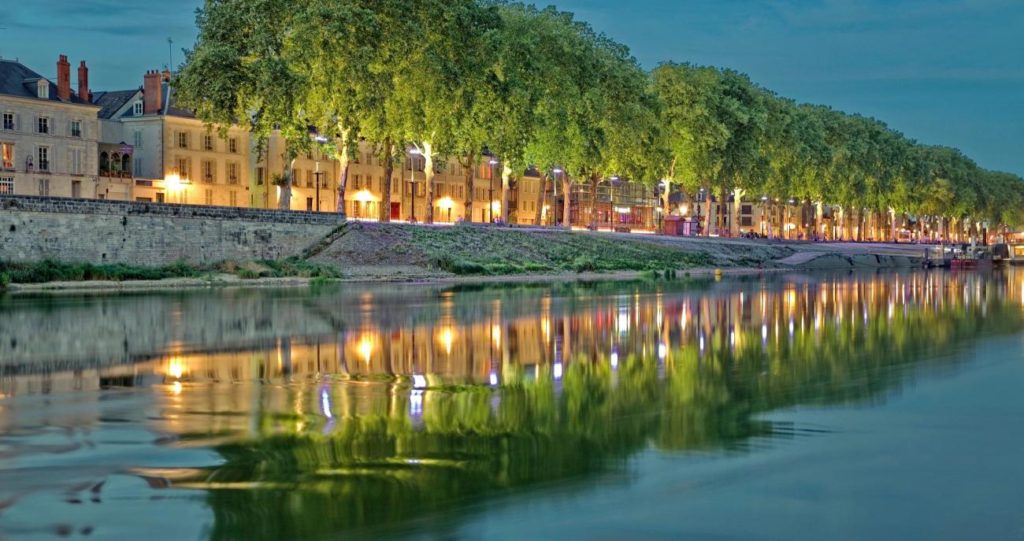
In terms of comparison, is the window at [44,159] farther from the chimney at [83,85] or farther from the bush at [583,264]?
the bush at [583,264]

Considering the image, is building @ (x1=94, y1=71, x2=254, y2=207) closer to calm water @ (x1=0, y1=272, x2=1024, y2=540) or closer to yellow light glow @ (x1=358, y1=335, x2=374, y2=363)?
calm water @ (x1=0, y1=272, x2=1024, y2=540)

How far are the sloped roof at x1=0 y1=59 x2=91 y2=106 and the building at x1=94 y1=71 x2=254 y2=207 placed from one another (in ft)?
27.5

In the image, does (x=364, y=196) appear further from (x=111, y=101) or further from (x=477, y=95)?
(x=477, y=95)

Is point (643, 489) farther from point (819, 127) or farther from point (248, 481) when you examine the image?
point (819, 127)

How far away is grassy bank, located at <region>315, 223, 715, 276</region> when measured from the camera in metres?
77.5

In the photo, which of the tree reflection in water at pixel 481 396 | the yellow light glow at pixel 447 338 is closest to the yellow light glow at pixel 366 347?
the tree reflection in water at pixel 481 396

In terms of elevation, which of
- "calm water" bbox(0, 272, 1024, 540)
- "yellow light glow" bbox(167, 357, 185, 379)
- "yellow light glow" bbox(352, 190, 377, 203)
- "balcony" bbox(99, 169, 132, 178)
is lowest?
"calm water" bbox(0, 272, 1024, 540)

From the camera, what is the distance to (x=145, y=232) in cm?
6619

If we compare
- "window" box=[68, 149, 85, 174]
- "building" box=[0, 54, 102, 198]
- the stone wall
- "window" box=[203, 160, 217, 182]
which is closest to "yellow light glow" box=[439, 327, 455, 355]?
the stone wall

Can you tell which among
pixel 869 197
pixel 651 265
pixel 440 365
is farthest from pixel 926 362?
pixel 869 197

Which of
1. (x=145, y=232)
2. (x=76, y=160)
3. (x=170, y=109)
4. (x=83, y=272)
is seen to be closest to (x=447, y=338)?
(x=83, y=272)

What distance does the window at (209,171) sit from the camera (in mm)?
106875

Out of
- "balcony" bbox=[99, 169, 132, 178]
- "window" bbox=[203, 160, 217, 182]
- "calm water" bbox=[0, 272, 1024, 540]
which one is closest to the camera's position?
"calm water" bbox=[0, 272, 1024, 540]

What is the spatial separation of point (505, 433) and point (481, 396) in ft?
12.2
